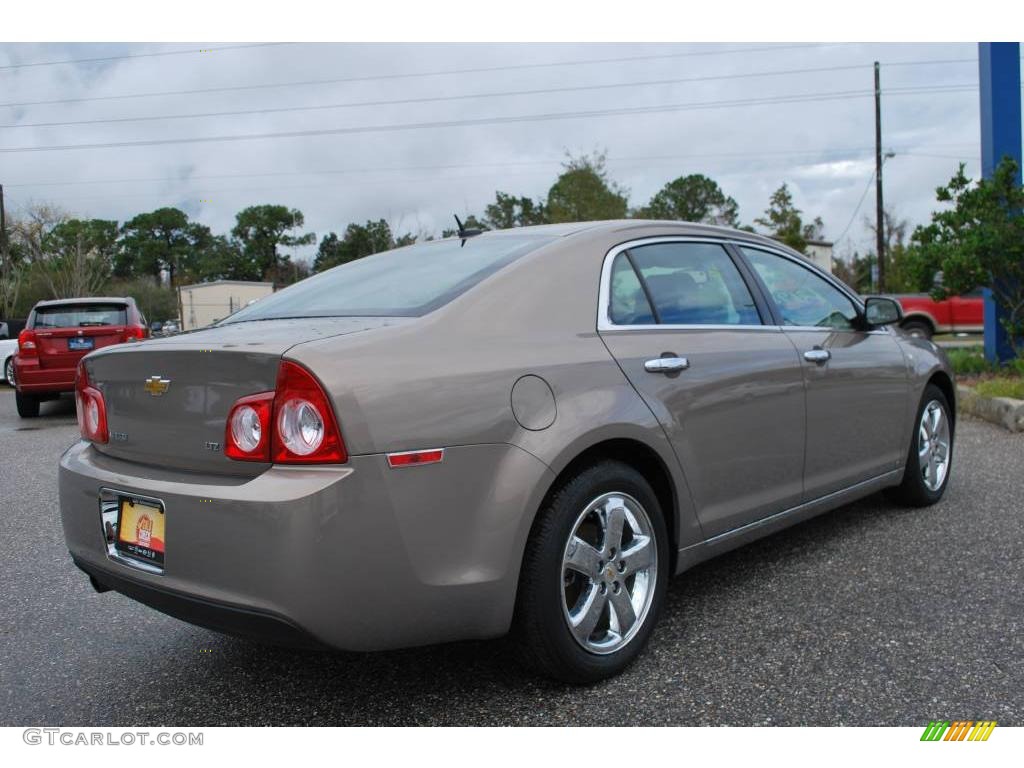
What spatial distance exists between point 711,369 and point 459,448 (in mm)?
1229

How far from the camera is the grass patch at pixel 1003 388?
8.40 m

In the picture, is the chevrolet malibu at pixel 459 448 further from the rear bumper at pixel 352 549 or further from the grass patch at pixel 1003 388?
the grass patch at pixel 1003 388

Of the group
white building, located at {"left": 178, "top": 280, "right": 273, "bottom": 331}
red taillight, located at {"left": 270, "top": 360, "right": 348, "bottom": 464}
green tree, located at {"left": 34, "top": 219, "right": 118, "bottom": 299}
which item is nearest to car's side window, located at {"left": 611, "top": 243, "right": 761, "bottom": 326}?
red taillight, located at {"left": 270, "top": 360, "right": 348, "bottom": 464}

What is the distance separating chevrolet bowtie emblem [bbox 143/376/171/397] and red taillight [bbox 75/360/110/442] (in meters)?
0.32

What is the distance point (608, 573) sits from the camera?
2795mm

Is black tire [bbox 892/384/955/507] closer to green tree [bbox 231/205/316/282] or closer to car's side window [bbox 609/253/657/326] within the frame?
car's side window [bbox 609/253/657/326]

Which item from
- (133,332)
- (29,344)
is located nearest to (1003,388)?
(133,332)

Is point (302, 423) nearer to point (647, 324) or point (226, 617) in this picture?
point (226, 617)

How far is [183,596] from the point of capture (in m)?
2.37

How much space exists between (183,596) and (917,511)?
394 centimetres

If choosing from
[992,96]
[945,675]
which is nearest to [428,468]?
[945,675]

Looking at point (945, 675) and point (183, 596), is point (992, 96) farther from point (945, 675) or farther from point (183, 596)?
point (183, 596)
